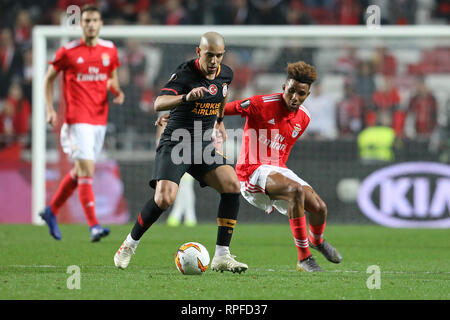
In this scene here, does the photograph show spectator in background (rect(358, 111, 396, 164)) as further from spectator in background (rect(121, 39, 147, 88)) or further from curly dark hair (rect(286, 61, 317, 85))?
curly dark hair (rect(286, 61, 317, 85))

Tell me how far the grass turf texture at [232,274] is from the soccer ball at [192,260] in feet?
0.34

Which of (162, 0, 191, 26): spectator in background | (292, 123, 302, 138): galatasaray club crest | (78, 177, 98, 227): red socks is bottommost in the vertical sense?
(78, 177, 98, 227): red socks

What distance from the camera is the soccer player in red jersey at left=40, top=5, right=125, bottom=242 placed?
8.27 meters

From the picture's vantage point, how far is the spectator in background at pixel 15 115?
42.4 ft

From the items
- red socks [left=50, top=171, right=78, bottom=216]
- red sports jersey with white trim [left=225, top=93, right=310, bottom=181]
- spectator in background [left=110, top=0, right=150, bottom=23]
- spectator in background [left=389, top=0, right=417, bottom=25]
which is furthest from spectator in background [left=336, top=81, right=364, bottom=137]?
spectator in background [left=110, top=0, right=150, bottom=23]

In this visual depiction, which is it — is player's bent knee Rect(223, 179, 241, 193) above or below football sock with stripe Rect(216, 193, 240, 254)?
above

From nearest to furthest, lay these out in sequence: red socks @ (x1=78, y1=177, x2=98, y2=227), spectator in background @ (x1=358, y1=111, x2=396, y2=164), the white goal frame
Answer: red socks @ (x1=78, y1=177, x2=98, y2=227)
the white goal frame
spectator in background @ (x1=358, y1=111, x2=396, y2=164)

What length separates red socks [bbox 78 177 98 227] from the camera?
8.12 m

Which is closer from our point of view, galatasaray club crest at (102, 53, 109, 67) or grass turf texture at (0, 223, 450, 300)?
grass turf texture at (0, 223, 450, 300)

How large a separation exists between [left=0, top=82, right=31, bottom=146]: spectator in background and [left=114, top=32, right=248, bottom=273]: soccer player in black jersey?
730 cm

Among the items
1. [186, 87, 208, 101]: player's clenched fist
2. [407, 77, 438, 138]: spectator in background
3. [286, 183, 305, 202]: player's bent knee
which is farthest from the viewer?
[407, 77, 438, 138]: spectator in background

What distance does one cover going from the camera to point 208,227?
10.7 metres

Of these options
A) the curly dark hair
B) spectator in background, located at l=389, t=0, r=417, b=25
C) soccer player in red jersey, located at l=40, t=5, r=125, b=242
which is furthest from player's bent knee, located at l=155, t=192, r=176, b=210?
spectator in background, located at l=389, t=0, r=417, b=25
